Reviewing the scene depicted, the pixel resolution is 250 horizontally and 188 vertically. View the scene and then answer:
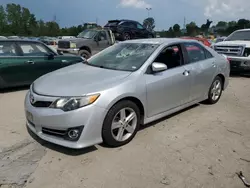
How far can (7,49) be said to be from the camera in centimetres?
667

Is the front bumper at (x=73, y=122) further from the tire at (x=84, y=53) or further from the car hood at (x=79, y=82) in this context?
the tire at (x=84, y=53)

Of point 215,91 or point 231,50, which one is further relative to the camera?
point 231,50

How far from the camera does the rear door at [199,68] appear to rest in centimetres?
485

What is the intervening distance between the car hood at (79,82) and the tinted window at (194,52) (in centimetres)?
165

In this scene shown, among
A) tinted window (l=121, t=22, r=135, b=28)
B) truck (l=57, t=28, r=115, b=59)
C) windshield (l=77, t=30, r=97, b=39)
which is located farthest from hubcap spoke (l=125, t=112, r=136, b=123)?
tinted window (l=121, t=22, r=135, b=28)

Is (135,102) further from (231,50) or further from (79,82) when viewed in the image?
(231,50)

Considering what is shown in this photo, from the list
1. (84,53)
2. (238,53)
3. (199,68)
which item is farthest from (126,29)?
(199,68)

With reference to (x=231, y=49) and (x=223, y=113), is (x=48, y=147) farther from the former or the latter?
(x=231, y=49)

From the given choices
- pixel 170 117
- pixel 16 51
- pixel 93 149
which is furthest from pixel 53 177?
pixel 16 51

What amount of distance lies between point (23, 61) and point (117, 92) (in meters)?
4.26

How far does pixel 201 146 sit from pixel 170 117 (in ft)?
3.97

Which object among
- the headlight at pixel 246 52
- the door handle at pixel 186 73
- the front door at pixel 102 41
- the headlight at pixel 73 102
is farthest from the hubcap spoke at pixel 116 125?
the front door at pixel 102 41

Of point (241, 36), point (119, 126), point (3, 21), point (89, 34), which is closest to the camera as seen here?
point (119, 126)

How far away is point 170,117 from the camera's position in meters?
4.91
